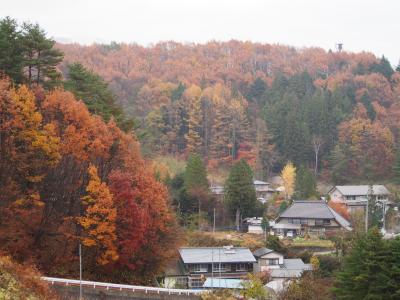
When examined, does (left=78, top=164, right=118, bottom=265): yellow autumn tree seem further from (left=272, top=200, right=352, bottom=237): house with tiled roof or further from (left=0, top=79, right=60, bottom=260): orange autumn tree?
(left=272, top=200, right=352, bottom=237): house with tiled roof

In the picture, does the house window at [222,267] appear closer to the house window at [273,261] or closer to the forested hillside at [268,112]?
the house window at [273,261]

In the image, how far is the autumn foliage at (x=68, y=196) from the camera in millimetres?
21375

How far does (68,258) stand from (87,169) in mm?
3735

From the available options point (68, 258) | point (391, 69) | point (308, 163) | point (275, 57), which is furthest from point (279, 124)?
point (68, 258)

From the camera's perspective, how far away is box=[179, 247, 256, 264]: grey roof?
29.9 m

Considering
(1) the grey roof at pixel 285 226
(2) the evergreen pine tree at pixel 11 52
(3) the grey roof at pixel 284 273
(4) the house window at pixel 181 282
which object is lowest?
(1) the grey roof at pixel 285 226

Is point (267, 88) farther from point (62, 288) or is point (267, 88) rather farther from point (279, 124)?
point (62, 288)

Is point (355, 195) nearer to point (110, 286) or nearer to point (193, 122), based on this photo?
point (193, 122)

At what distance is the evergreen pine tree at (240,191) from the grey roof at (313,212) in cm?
274

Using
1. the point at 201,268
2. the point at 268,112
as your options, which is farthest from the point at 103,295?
the point at 268,112

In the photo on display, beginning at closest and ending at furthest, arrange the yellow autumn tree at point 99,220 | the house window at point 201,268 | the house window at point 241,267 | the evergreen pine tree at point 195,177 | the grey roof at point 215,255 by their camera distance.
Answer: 1. the yellow autumn tree at point 99,220
2. the grey roof at point 215,255
3. the house window at point 201,268
4. the house window at point 241,267
5. the evergreen pine tree at point 195,177

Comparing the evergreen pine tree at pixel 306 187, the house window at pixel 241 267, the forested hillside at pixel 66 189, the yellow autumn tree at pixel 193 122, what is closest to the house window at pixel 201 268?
the house window at pixel 241 267

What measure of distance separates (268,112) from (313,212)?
23.2 metres

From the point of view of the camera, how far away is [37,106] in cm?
2400
